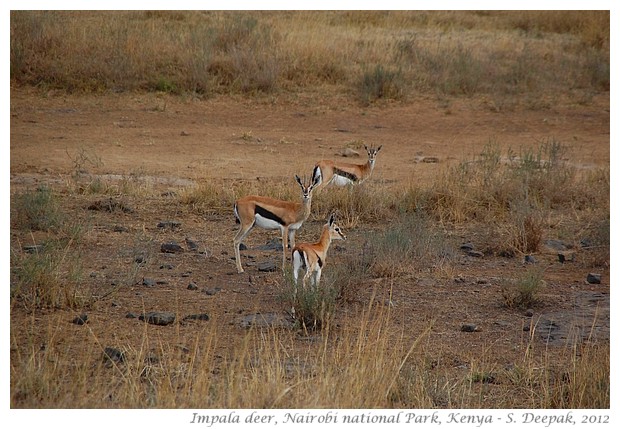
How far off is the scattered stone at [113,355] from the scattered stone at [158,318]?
0.70 meters

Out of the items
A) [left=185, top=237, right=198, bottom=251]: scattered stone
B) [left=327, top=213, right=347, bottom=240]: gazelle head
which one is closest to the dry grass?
[left=327, top=213, right=347, bottom=240]: gazelle head

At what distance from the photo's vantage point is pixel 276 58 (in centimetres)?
1736

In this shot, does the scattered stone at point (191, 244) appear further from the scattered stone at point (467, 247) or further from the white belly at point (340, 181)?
the scattered stone at point (467, 247)

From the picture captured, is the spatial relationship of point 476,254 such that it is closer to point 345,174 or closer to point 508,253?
point 508,253

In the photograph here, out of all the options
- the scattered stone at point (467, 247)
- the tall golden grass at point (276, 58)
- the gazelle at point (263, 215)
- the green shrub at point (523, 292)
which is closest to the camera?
the green shrub at point (523, 292)

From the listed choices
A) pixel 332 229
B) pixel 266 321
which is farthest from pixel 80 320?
pixel 332 229

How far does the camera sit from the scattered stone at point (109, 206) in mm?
10352

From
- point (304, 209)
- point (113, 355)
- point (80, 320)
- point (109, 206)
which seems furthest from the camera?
point (109, 206)

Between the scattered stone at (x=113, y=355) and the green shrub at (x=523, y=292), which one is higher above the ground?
the scattered stone at (x=113, y=355)

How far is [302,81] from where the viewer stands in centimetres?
1752

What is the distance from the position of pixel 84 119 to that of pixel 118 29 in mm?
2819

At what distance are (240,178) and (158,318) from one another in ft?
18.1

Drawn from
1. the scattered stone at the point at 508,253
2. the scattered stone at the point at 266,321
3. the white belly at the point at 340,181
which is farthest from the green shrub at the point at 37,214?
the scattered stone at the point at 508,253
